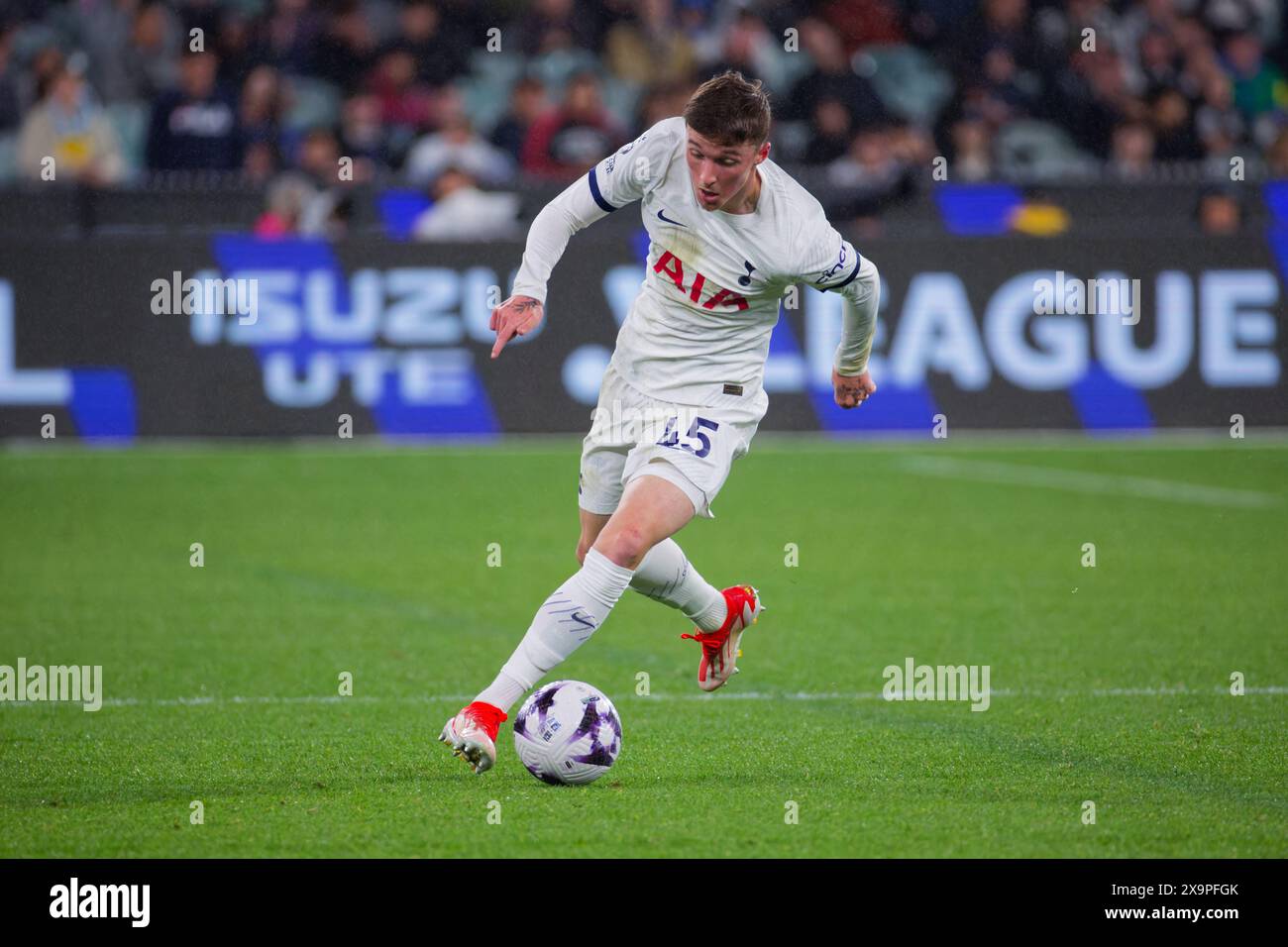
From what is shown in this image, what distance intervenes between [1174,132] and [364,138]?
297 inches

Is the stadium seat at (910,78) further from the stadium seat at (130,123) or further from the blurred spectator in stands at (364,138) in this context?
the stadium seat at (130,123)

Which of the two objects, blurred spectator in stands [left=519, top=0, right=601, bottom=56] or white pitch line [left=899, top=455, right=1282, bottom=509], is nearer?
white pitch line [left=899, top=455, right=1282, bottom=509]

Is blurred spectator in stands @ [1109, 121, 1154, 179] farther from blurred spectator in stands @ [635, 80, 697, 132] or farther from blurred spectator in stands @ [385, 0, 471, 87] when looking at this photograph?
blurred spectator in stands @ [385, 0, 471, 87]

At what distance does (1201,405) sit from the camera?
1450cm

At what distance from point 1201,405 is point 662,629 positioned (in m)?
7.17

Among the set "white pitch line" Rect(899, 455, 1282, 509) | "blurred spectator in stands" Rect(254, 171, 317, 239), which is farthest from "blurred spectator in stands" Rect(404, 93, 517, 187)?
"white pitch line" Rect(899, 455, 1282, 509)

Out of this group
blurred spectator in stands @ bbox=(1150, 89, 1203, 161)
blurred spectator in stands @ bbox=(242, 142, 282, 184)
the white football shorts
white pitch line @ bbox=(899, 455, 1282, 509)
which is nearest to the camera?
the white football shorts

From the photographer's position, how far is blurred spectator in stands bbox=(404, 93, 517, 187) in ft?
51.9

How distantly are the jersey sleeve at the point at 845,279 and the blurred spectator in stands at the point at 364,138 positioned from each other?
1142 centimetres

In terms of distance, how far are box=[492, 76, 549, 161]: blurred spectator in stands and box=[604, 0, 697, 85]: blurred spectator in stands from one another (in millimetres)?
1733

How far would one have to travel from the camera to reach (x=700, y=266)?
6016 mm

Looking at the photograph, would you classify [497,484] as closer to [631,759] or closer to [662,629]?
[662,629]
